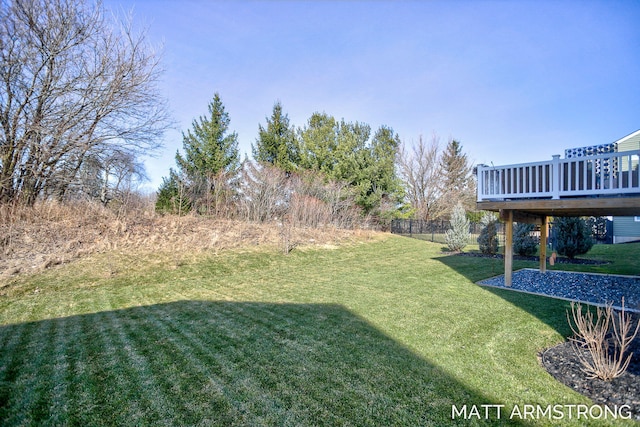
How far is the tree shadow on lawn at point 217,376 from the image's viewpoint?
2.12 m

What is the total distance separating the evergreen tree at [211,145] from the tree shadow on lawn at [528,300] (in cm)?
1349

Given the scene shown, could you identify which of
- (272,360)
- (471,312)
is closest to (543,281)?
(471,312)

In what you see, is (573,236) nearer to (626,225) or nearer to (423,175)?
(626,225)

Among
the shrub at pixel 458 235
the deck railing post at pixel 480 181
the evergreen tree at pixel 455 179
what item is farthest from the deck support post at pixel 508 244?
the evergreen tree at pixel 455 179

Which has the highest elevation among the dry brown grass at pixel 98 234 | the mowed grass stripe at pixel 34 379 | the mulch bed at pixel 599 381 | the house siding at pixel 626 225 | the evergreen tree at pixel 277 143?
the evergreen tree at pixel 277 143

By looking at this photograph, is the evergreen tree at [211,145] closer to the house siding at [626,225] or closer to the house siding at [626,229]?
the house siding at [626,225]

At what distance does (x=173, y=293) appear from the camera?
18.8ft

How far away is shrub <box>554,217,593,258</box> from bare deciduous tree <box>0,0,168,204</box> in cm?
1409

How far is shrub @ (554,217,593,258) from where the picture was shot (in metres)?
9.84

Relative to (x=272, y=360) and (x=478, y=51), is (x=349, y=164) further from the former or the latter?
(x=272, y=360)

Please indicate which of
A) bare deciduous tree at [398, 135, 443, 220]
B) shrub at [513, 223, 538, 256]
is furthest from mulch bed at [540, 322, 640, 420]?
bare deciduous tree at [398, 135, 443, 220]

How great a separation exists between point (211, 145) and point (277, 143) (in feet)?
14.4

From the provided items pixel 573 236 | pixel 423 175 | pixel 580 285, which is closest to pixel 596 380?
pixel 580 285

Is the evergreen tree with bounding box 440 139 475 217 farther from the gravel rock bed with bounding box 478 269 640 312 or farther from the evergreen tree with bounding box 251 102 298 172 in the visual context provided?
the gravel rock bed with bounding box 478 269 640 312
